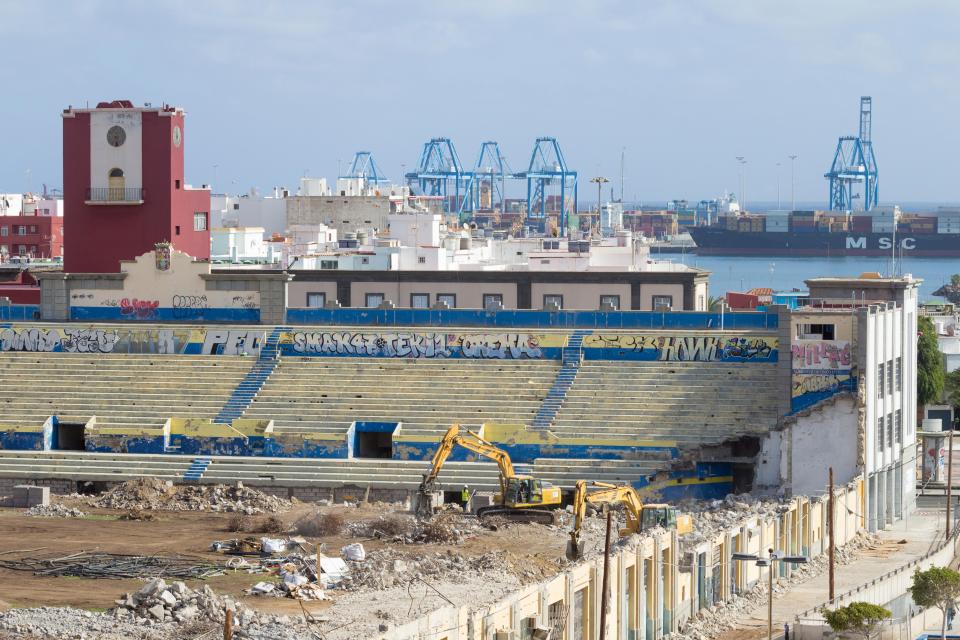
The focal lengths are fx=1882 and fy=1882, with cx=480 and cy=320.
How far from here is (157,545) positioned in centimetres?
4944

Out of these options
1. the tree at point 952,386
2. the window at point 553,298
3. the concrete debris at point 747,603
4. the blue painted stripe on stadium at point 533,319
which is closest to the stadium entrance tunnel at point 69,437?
the blue painted stripe on stadium at point 533,319

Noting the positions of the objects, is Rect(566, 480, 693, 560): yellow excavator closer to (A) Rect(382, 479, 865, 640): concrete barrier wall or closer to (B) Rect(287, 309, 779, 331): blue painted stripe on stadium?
(A) Rect(382, 479, 865, 640): concrete barrier wall

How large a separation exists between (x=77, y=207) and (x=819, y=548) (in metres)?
34.1

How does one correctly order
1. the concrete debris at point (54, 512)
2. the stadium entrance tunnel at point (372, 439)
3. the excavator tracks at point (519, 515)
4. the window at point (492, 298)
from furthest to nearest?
the window at point (492, 298) < the stadium entrance tunnel at point (372, 439) < the concrete debris at point (54, 512) < the excavator tracks at point (519, 515)

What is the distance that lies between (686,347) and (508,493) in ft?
38.3

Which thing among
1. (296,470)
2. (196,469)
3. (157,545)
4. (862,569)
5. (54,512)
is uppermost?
(296,470)

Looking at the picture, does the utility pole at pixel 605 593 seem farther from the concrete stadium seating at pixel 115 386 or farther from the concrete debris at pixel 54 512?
the concrete stadium seating at pixel 115 386

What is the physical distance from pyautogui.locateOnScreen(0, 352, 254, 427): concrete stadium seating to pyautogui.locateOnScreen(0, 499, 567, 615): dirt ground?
225 inches

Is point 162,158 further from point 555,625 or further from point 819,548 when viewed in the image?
point 555,625

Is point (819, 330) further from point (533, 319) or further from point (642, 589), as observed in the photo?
point (642, 589)

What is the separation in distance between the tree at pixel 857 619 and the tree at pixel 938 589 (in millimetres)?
3055

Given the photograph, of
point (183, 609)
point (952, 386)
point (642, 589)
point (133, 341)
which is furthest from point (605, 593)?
point (952, 386)

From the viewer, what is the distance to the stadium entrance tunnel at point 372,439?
5950 cm

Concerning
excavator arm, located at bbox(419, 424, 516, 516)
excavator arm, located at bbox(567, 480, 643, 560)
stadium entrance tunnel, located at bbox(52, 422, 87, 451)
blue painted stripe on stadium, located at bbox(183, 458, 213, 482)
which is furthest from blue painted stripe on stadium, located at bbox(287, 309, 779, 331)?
excavator arm, located at bbox(567, 480, 643, 560)
